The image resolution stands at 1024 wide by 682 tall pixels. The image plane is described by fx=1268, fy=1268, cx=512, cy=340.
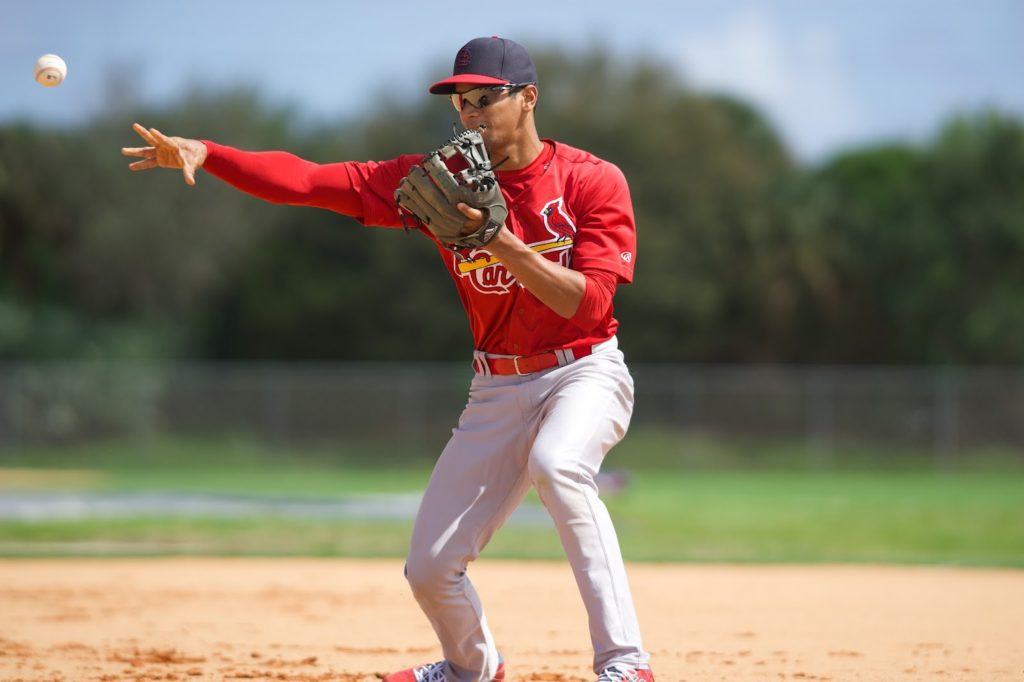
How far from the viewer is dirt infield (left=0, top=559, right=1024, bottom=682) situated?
5664 mm

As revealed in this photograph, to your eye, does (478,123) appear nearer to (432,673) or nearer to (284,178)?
(284,178)

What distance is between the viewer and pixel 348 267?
3400 centimetres

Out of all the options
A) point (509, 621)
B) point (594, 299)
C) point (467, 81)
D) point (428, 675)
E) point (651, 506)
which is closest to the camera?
point (594, 299)

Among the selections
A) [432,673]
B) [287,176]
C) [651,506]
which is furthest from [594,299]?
[651,506]

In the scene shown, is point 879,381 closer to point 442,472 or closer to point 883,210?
point 883,210

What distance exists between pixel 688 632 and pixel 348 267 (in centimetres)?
2795

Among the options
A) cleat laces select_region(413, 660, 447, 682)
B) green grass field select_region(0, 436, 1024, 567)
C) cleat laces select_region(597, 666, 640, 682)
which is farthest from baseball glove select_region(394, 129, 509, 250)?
green grass field select_region(0, 436, 1024, 567)

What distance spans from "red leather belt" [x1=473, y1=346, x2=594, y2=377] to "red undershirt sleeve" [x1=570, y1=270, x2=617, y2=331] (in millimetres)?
189

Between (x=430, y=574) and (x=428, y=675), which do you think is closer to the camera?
(x=430, y=574)

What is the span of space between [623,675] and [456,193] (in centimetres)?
173

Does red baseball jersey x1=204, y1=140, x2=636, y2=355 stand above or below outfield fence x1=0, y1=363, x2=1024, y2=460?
above

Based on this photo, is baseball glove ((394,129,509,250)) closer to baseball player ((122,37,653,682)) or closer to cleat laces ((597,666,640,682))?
baseball player ((122,37,653,682))

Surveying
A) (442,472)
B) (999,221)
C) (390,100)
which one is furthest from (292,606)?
(390,100)

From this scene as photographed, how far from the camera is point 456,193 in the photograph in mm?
4293
